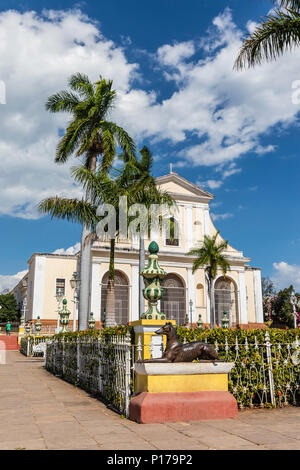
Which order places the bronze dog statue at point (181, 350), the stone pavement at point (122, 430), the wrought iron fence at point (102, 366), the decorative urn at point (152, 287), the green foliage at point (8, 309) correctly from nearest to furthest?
the stone pavement at point (122, 430) < the bronze dog statue at point (181, 350) < the wrought iron fence at point (102, 366) < the decorative urn at point (152, 287) < the green foliage at point (8, 309)

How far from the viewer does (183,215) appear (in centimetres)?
3441

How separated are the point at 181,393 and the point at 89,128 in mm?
15386

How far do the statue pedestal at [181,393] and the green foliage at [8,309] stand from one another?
136ft

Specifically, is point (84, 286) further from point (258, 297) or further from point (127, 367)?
point (258, 297)

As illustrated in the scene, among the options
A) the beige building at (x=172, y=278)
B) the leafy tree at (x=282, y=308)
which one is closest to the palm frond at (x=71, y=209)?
the beige building at (x=172, y=278)

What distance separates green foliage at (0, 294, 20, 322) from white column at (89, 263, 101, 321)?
722 inches

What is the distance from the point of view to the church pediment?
34375mm

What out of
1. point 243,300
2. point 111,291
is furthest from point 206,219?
point 111,291

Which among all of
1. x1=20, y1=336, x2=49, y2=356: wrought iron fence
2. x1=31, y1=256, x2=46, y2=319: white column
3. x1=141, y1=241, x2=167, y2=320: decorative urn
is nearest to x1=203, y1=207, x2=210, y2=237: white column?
x1=31, y1=256, x2=46, y2=319: white column

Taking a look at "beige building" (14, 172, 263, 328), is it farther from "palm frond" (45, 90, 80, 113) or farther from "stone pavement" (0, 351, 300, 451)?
"stone pavement" (0, 351, 300, 451)

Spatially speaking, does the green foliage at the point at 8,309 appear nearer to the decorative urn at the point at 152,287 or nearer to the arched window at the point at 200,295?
the arched window at the point at 200,295

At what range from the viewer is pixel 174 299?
106 ft

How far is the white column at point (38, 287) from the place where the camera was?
3148 centimetres

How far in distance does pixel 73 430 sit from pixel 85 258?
1342 centimetres
